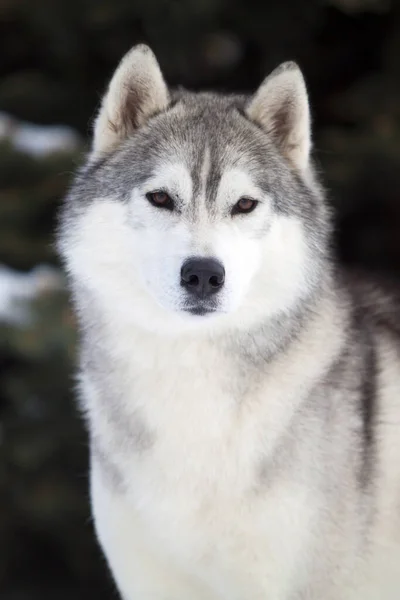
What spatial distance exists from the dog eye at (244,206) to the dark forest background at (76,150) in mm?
2971

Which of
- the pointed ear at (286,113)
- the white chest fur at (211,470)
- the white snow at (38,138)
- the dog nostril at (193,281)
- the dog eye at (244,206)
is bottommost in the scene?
the white chest fur at (211,470)

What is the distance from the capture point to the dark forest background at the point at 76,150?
627cm

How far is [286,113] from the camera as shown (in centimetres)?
351

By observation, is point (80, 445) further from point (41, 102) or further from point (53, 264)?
point (41, 102)

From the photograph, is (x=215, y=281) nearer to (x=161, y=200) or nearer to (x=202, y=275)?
(x=202, y=275)

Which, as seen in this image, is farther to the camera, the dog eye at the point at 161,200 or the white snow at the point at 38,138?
the white snow at the point at 38,138

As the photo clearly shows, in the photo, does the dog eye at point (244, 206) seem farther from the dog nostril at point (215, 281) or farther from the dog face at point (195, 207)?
the dog nostril at point (215, 281)

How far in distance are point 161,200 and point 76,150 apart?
353cm

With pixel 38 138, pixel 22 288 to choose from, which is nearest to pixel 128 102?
pixel 22 288

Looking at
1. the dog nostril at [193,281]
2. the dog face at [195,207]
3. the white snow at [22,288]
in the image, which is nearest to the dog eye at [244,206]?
the dog face at [195,207]

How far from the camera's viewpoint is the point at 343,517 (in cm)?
338

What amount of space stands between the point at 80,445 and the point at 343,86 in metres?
2.99

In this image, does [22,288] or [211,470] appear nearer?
[211,470]

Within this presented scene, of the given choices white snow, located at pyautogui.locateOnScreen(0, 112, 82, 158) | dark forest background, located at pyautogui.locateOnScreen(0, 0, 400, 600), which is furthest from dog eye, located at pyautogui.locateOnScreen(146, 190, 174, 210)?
white snow, located at pyautogui.locateOnScreen(0, 112, 82, 158)
